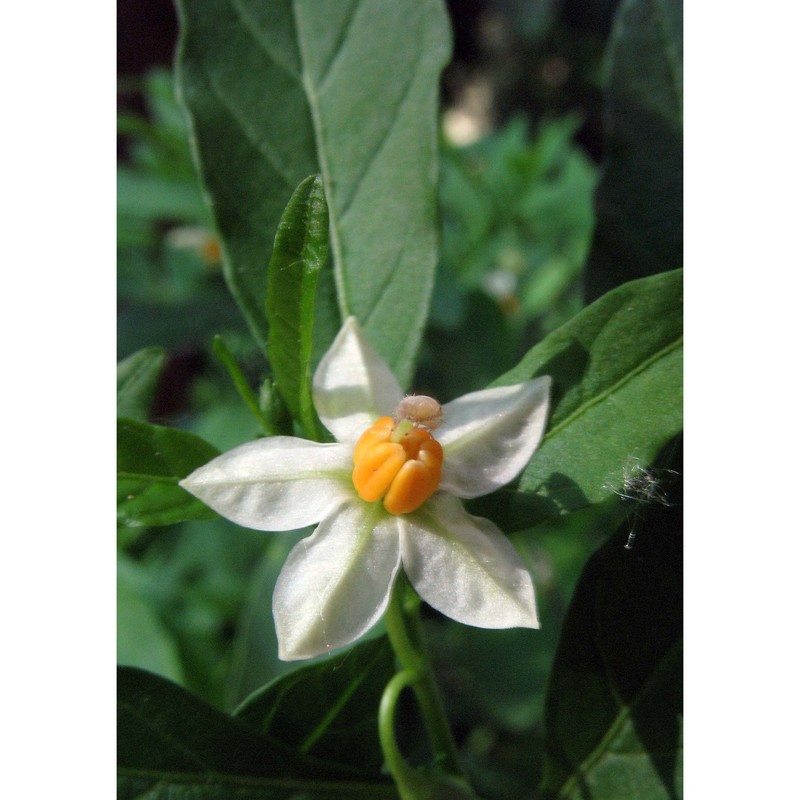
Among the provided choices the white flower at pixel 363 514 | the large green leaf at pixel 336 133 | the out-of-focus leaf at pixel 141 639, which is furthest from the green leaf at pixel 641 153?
the out-of-focus leaf at pixel 141 639

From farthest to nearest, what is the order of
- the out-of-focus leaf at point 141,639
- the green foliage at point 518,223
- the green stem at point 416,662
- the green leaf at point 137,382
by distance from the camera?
1. the green foliage at point 518,223
2. the out-of-focus leaf at point 141,639
3. the green leaf at point 137,382
4. the green stem at point 416,662

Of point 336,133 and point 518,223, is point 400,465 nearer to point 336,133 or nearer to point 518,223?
point 336,133

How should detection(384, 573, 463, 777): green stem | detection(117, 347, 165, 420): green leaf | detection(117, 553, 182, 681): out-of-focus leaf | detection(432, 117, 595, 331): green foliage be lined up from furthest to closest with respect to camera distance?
detection(432, 117, 595, 331): green foliage, detection(117, 553, 182, 681): out-of-focus leaf, detection(117, 347, 165, 420): green leaf, detection(384, 573, 463, 777): green stem

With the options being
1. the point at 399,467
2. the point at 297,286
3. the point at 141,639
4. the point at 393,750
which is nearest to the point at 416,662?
the point at 393,750

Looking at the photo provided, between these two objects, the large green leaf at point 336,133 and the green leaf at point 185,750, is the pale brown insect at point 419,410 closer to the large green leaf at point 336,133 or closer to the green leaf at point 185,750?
the large green leaf at point 336,133

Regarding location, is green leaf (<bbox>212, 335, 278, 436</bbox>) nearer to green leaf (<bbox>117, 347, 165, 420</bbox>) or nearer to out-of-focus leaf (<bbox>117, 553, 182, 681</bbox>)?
green leaf (<bbox>117, 347, 165, 420</bbox>)

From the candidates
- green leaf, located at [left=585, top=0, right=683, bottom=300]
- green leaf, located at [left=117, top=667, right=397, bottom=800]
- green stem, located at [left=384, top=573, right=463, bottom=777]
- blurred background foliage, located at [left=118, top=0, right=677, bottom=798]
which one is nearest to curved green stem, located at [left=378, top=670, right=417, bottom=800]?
green stem, located at [left=384, top=573, right=463, bottom=777]
